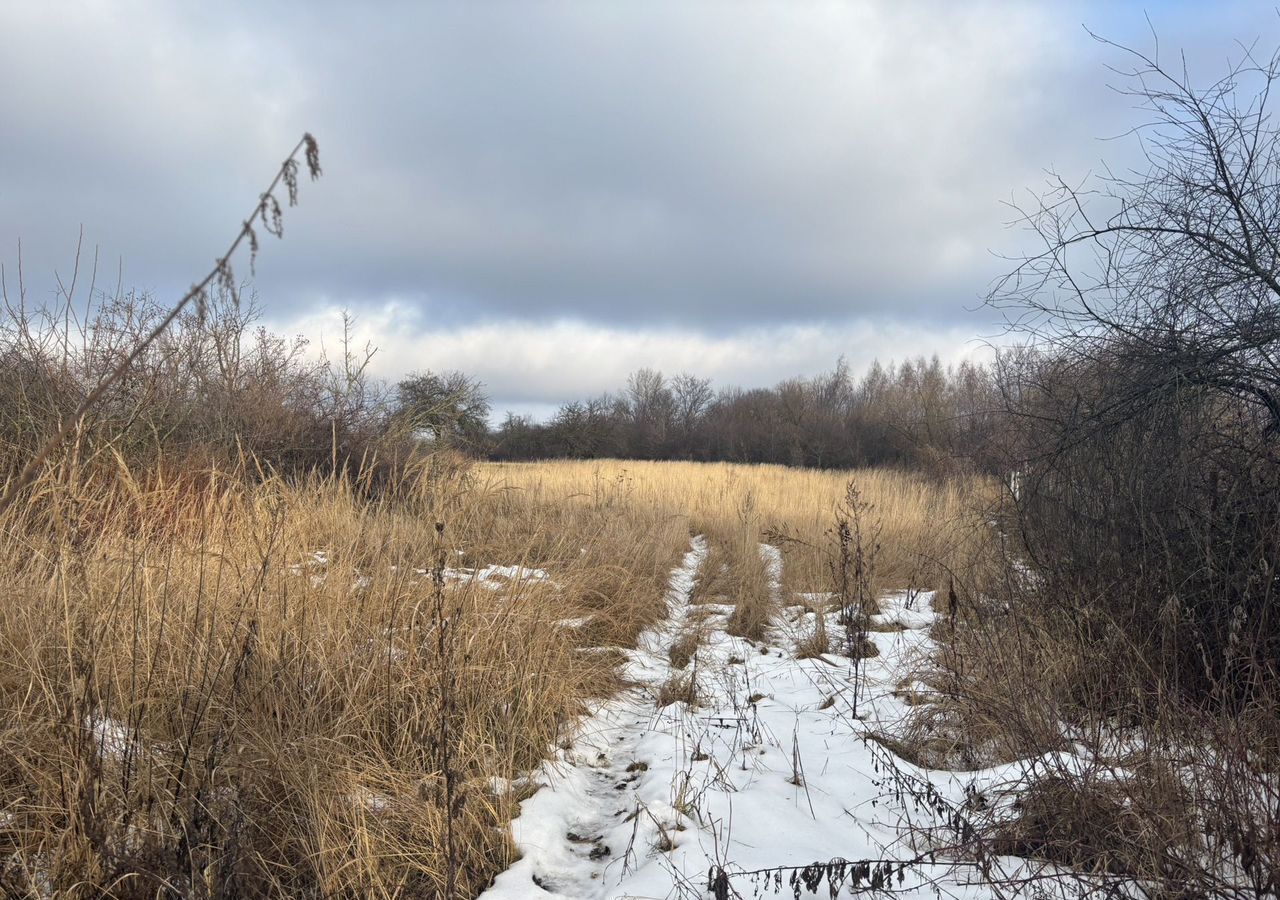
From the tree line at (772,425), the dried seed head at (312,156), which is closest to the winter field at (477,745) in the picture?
the dried seed head at (312,156)

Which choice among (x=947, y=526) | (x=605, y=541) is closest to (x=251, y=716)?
(x=605, y=541)

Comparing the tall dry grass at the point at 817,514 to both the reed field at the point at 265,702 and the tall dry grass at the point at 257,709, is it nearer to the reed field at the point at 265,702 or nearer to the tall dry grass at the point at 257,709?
the reed field at the point at 265,702

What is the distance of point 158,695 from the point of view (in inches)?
105

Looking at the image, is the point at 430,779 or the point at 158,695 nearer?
the point at 430,779

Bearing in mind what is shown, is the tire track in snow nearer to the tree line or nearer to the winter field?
the winter field

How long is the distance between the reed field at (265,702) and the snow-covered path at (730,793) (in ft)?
0.75

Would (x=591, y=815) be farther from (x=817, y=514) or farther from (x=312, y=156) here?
(x=817, y=514)

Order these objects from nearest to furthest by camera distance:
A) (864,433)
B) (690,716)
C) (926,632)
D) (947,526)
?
(690,716)
(926,632)
(947,526)
(864,433)

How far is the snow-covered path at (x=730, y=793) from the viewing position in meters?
2.26

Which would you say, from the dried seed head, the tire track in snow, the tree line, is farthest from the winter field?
the tree line

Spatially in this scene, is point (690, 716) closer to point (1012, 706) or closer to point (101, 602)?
point (1012, 706)

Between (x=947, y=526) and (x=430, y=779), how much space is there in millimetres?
8231

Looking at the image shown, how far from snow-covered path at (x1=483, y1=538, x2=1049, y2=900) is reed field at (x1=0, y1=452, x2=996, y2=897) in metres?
0.23

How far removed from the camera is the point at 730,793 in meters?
2.81
